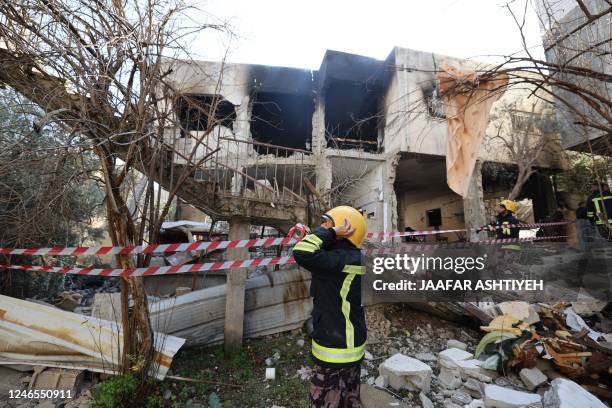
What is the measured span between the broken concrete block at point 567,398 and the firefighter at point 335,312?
185 cm

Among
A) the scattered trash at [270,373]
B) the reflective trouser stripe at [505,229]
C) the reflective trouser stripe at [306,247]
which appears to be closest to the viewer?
the reflective trouser stripe at [306,247]

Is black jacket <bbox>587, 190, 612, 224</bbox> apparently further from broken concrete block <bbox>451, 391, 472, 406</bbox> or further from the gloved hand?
the gloved hand

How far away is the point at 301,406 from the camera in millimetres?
3240

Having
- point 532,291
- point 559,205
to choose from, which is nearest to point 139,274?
point 532,291

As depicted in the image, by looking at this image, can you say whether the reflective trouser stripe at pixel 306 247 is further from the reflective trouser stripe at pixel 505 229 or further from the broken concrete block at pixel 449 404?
the reflective trouser stripe at pixel 505 229

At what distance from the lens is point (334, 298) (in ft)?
6.87

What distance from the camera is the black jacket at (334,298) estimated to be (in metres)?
2.01

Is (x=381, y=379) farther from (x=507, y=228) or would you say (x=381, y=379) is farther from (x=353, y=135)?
(x=353, y=135)

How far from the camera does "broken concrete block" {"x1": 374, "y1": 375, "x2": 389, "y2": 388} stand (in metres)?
3.49

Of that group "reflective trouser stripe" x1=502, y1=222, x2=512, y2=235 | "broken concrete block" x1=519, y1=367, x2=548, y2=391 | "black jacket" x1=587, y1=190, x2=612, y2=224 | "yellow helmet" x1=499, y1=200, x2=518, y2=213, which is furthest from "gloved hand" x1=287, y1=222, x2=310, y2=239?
"black jacket" x1=587, y1=190, x2=612, y2=224

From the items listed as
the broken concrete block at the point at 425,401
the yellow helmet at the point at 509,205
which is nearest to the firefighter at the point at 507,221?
the yellow helmet at the point at 509,205

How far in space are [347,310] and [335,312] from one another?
90mm

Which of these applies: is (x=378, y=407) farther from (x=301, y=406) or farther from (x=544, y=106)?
(x=544, y=106)

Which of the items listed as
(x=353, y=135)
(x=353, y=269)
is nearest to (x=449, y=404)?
(x=353, y=269)
